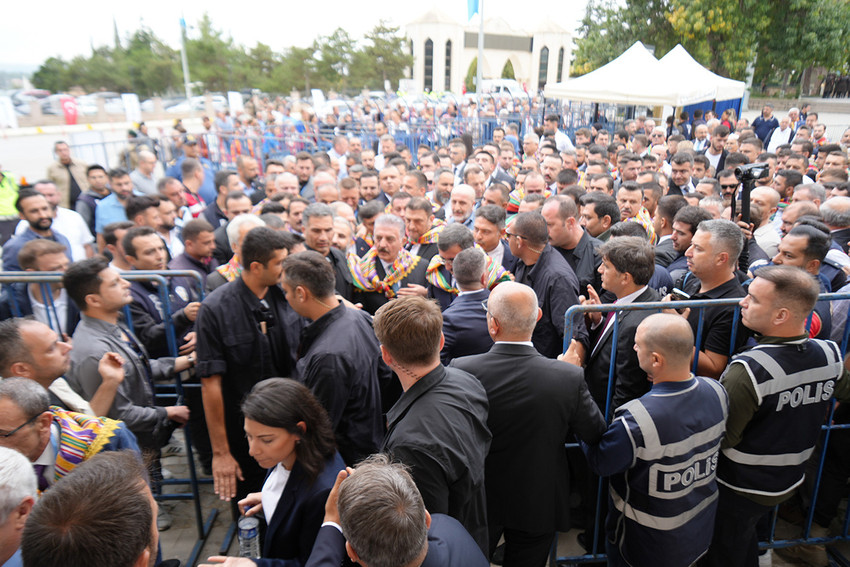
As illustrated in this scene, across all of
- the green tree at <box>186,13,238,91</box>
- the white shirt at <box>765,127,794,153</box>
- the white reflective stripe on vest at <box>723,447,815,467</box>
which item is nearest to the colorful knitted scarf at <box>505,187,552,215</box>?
the white reflective stripe on vest at <box>723,447,815,467</box>

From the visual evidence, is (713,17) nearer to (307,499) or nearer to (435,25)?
(307,499)

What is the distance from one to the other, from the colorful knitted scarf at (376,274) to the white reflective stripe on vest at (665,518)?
2.33 m

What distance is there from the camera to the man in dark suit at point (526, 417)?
2498 mm

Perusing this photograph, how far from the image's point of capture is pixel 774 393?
2.58 m

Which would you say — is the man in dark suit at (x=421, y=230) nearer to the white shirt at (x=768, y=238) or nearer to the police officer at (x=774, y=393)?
the police officer at (x=774, y=393)

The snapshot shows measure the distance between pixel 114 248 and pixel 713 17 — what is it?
1078 inches

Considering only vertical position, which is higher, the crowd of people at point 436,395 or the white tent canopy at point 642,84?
the white tent canopy at point 642,84

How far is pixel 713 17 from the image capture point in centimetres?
2383

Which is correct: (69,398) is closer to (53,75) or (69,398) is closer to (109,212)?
(109,212)

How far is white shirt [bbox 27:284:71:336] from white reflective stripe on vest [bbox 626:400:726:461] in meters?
3.94

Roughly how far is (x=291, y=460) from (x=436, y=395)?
2.17 feet

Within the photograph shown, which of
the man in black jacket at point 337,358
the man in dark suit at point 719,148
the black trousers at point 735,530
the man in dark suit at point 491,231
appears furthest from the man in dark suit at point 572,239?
the man in dark suit at point 719,148

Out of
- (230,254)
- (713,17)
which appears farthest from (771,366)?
(713,17)

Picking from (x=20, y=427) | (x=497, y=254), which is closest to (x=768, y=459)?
(x=497, y=254)
